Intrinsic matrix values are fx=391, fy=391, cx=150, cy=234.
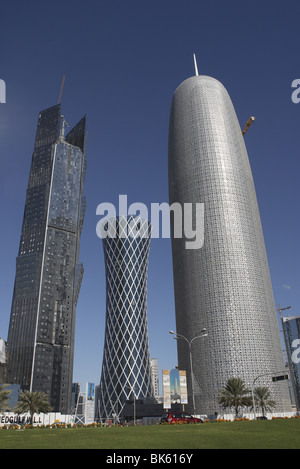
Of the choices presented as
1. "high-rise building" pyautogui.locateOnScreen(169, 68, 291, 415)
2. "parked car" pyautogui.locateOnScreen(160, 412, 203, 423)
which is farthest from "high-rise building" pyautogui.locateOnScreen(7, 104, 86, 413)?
"parked car" pyautogui.locateOnScreen(160, 412, 203, 423)

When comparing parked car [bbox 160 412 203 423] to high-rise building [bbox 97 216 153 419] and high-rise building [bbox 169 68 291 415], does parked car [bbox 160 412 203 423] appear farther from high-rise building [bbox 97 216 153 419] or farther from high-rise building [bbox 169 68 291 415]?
high-rise building [bbox 97 216 153 419]

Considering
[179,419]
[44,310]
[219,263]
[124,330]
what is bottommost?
[179,419]

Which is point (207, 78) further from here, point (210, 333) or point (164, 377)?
point (164, 377)

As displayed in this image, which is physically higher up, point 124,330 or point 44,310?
point 44,310

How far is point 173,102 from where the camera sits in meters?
158

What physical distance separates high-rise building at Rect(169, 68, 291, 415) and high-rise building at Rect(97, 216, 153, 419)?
131 ft

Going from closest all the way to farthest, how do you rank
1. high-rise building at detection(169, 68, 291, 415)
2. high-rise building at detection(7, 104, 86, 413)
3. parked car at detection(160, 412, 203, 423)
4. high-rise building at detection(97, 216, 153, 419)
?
parked car at detection(160, 412, 203, 423) → high-rise building at detection(169, 68, 291, 415) → high-rise building at detection(97, 216, 153, 419) → high-rise building at detection(7, 104, 86, 413)

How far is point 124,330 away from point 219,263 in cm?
6349

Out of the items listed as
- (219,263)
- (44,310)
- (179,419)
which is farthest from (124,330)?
(179,419)

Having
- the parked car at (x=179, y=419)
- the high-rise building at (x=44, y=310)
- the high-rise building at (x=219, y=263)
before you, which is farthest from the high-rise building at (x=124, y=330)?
the parked car at (x=179, y=419)

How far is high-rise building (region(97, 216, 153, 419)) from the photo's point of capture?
6393 inches

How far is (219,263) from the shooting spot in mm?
121125

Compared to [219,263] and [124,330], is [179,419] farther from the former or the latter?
[124,330]

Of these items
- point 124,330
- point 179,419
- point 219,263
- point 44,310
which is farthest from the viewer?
point 44,310
